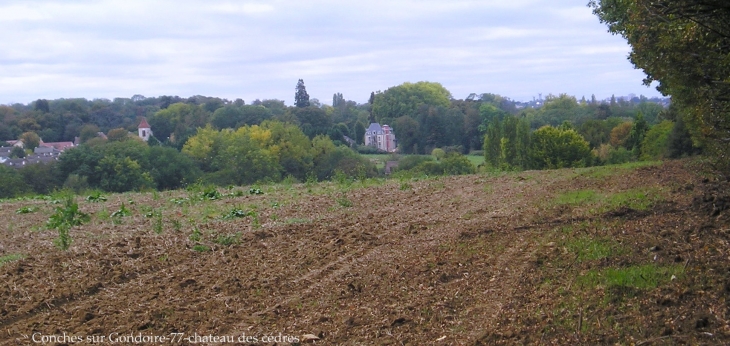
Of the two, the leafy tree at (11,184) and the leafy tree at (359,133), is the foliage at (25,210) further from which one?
the leafy tree at (359,133)

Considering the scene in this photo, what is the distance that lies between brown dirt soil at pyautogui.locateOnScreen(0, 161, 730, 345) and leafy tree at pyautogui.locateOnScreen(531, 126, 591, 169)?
27.9 m

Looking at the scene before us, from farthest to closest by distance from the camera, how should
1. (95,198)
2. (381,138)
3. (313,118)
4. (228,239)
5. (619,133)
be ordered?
(313,118) → (381,138) → (619,133) → (95,198) → (228,239)

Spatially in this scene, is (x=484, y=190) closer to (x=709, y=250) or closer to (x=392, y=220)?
(x=392, y=220)

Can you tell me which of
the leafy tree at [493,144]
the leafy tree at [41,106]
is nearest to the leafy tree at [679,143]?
the leafy tree at [493,144]

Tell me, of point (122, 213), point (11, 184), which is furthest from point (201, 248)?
point (11, 184)

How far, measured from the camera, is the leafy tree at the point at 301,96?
285 ft

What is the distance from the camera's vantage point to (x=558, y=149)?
124ft

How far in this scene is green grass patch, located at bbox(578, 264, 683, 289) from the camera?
5160 millimetres

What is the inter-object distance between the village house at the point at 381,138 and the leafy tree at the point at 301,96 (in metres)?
24.3

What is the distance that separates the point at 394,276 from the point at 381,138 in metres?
54.4

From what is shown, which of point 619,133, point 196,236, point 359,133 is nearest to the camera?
point 196,236

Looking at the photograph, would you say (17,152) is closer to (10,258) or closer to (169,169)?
(169,169)

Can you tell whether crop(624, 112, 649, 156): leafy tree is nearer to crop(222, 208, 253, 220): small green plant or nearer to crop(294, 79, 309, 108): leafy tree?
crop(222, 208, 253, 220): small green plant

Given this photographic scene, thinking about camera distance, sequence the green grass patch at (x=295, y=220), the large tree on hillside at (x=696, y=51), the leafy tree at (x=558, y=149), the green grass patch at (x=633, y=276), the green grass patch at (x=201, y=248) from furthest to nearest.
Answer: the leafy tree at (x=558, y=149), the green grass patch at (x=295, y=220), the green grass patch at (x=201, y=248), the large tree on hillside at (x=696, y=51), the green grass patch at (x=633, y=276)
